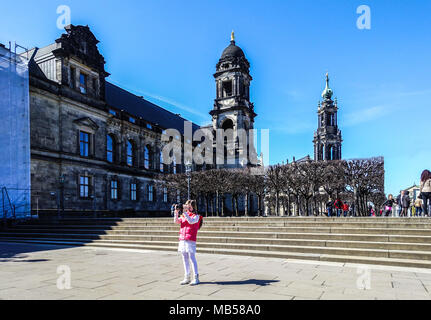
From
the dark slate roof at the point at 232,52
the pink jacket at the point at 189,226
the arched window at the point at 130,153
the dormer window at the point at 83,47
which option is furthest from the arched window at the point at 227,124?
the pink jacket at the point at 189,226

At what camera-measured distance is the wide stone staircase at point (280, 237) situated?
10.2 meters

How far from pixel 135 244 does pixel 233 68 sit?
157 ft

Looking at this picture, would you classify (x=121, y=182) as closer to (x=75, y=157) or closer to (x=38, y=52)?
(x=75, y=157)

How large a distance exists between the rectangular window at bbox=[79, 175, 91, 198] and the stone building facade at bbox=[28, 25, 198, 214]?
18mm

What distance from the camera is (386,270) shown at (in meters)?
8.65

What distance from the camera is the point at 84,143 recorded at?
96.5 ft

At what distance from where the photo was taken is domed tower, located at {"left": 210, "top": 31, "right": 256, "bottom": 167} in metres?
56.9

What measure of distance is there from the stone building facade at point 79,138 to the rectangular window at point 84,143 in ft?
0.31

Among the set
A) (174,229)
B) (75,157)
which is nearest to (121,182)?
(75,157)

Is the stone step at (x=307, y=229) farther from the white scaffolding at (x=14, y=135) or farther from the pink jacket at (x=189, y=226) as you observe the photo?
the white scaffolding at (x=14, y=135)

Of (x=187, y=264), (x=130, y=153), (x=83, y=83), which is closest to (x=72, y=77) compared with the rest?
(x=83, y=83)

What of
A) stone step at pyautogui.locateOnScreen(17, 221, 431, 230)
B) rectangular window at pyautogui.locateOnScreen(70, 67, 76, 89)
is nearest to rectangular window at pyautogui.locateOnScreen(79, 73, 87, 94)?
rectangular window at pyautogui.locateOnScreen(70, 67, 76, 89)

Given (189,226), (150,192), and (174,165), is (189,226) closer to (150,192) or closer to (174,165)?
(150,192)

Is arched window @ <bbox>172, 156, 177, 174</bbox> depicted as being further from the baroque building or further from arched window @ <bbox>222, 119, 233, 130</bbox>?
arched window @ <bbox>222, 119, 233, 130</bbox>
